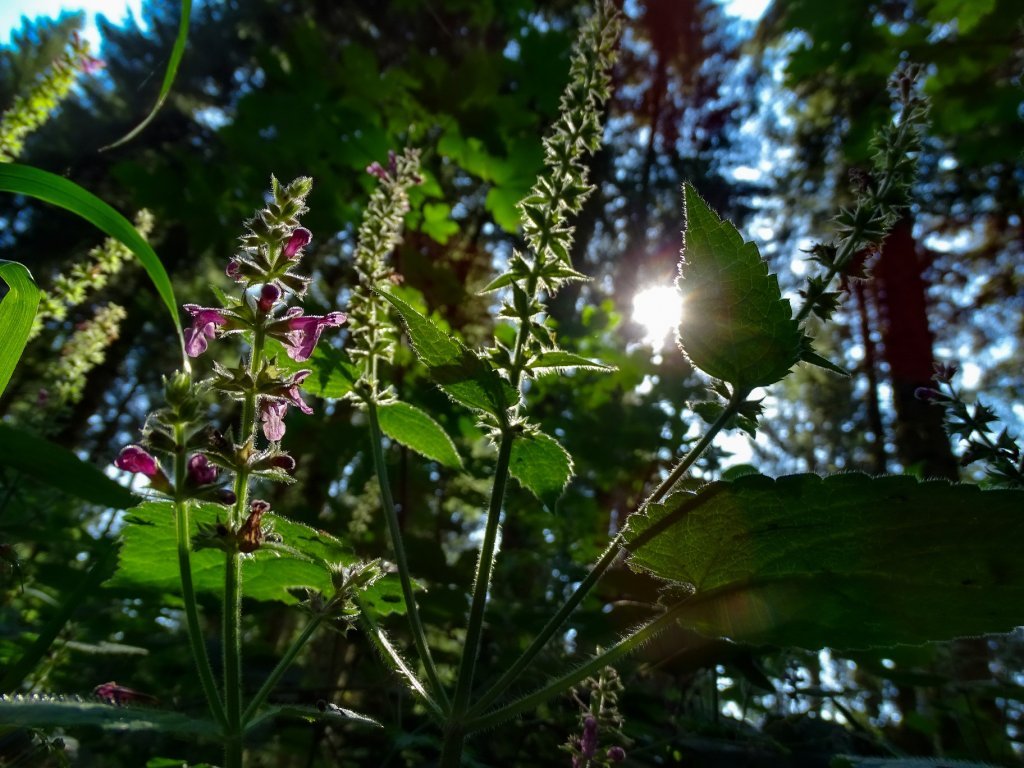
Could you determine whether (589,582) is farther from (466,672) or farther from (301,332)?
(301,332)

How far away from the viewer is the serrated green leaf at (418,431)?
186cm

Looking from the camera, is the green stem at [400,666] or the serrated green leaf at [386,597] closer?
the green stem at [400,666]

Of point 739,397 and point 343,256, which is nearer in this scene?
point 739,397

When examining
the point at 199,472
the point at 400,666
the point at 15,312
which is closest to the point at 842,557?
the point at 400,666

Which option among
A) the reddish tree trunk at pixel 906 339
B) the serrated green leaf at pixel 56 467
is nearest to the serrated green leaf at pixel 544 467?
the serrated green leaf at pixel 56 467

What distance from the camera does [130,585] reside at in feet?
6.20

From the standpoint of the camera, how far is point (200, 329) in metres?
1.45

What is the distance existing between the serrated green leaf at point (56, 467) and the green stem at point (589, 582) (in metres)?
0.84

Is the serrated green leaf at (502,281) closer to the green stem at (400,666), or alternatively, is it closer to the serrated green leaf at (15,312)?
the green stem at (400,666)

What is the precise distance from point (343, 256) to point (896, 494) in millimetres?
8641

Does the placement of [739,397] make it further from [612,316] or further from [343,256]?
[343,256]

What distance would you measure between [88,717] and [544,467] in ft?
3.17

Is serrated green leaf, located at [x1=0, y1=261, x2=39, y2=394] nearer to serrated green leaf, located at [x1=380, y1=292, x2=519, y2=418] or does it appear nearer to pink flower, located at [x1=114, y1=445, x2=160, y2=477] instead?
pink flower, located at [x1=114, y1=445, x2=160, y2=477]

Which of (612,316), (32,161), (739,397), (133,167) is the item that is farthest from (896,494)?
(32,161)
